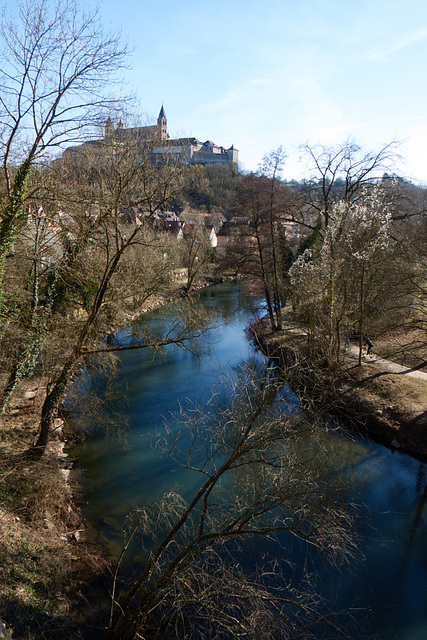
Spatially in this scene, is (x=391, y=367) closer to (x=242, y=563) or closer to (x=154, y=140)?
(x=242, y=563)

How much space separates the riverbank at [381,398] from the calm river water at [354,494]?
22.0 inches

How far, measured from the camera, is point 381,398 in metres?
13.4

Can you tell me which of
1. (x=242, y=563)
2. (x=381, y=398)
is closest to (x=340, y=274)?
(x=381, y=398)

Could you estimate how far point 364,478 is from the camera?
9.95 m

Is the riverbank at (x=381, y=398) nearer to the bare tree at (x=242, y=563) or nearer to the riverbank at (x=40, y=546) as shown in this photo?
the bare tree at (x=242, y=563)

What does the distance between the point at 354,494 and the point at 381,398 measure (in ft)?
16.0

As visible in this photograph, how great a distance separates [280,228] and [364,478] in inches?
605

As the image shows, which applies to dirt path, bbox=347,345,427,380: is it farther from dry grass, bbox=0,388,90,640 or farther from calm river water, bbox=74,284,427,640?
dry grass, bbox=0,388,90,640

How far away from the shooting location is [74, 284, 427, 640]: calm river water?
673 cm

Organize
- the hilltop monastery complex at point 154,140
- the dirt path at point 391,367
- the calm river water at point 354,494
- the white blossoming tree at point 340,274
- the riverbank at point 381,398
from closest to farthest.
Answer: the calm river water at point 354,494
the hilltop monastery complex at point 154,140
the riverbank at point 381,398
the white blossoming tree at point 340,274
the dirt path at point 391,367

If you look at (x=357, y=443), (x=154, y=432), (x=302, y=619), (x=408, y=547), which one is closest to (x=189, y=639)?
(x=302, y=619)

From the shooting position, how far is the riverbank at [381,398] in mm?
11617

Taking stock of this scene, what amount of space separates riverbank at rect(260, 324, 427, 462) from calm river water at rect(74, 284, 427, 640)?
0.56 metres

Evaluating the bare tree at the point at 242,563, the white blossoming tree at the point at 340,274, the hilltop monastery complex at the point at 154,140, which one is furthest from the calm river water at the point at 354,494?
the hilltop monastery complex at the point at 154,140
